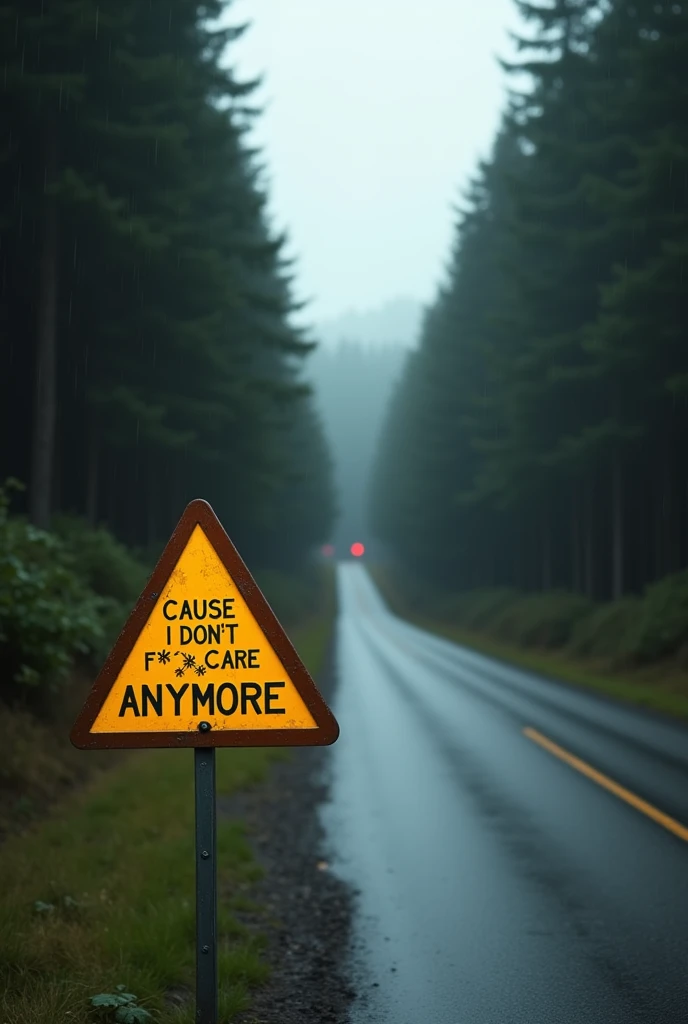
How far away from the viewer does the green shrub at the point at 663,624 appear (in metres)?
17.7

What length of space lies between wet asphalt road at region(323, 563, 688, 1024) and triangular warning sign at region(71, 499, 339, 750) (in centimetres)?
161

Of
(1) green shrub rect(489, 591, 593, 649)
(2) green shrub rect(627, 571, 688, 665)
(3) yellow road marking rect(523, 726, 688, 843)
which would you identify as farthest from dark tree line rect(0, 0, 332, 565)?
(1) green shrub rect(489, 591, 593, 649)

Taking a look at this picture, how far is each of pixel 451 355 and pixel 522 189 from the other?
16.9m

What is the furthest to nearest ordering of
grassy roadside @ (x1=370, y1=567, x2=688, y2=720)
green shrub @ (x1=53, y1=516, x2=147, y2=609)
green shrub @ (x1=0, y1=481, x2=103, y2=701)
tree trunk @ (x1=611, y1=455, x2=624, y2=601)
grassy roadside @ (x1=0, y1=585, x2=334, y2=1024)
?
tree trunk @ (x1=611, y1=455, x2=624, y2=601), grassy roadside @ (x1=370, y1=567, x2=688, y2=720), green shrub @ (x1=53, y1=516, x2=147, y2=609), green shrub @ (x1=0, y1=481, x2=103, y2=701), grassy roadside @ (x1=0, y1=585, x2=334, y2=1024)

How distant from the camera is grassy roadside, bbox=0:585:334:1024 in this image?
155 inches

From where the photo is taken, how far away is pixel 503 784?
9102mm

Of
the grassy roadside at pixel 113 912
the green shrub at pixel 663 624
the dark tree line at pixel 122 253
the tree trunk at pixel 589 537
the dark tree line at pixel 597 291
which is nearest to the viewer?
Result: the grassy roadside at pixel 113 912

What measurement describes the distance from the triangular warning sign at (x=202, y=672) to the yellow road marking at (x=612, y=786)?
4610 millimetres

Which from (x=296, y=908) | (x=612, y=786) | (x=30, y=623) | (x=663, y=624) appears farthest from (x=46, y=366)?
(x=663, y=624)

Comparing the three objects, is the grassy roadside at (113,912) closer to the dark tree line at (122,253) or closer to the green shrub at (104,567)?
the green shrub at (104,567)

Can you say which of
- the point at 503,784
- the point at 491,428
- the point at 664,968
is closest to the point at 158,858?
the point at 664,968

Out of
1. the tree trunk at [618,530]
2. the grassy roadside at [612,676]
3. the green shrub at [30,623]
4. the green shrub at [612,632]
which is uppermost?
the tree trunk at [618,530]

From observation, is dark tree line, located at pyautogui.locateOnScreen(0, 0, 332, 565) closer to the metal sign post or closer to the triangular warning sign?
the triangular warning sign

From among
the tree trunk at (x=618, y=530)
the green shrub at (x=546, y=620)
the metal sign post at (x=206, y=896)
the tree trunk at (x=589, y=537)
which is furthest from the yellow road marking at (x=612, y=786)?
the tree trunk at (x=589, y=537)
